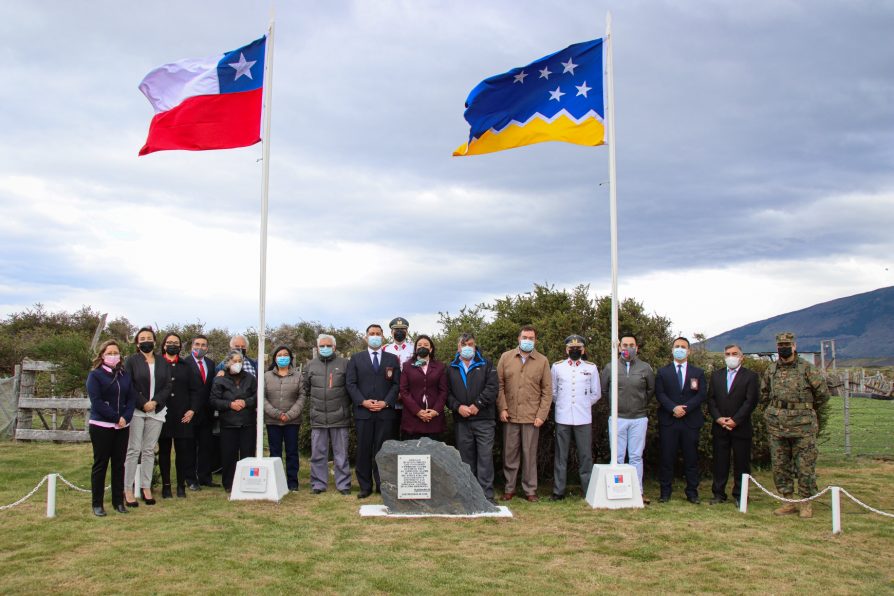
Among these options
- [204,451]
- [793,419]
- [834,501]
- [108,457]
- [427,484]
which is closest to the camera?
[834,501]

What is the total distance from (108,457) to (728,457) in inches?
284

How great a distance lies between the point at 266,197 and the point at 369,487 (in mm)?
3859

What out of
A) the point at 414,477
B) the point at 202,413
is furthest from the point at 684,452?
the point at 202,413

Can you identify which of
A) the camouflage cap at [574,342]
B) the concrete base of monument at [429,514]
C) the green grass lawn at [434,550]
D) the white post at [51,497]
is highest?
the camouflage cap at [574,342]

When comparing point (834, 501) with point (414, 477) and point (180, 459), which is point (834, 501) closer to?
point (414, 477)

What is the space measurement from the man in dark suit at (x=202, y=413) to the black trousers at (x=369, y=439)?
2147mm

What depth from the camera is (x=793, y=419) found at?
8.25 m

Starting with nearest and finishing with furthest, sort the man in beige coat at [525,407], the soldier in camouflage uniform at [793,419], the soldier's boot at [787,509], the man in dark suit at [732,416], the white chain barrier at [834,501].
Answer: the white chain barrier at [834,501], the soldier's boot at [787,509], the soldier in camouflage uniform at [793,419], the man in dark suit at [732,416], the man in beige coat at [525,407]

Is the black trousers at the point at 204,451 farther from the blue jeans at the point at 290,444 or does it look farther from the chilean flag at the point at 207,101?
the chilean flag at the point at 207,101

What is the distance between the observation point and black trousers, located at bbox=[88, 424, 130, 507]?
7.73m

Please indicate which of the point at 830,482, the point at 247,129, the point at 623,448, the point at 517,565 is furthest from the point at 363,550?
the point at 830,482

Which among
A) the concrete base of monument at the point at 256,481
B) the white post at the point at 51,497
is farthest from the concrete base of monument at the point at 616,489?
the white post at the point at 51,497

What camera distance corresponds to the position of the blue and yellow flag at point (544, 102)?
8.91 meters

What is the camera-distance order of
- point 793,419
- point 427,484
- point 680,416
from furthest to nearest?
point 680,416
point 793,419
point 427,484
